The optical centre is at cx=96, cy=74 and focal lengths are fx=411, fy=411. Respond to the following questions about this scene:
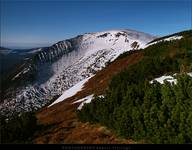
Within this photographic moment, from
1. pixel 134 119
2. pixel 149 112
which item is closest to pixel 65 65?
pixel 134 119

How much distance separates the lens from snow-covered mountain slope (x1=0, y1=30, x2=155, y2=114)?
118438mm

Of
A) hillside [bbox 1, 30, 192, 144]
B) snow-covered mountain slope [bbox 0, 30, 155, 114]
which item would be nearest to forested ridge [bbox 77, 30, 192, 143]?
hillside [bbox 1, 30, 192, 144]

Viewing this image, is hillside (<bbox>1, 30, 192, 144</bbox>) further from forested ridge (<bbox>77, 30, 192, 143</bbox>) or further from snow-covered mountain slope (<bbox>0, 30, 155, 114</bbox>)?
snow-covered mountain slope (<bbox>0, 30, 155, 114</bbox>)

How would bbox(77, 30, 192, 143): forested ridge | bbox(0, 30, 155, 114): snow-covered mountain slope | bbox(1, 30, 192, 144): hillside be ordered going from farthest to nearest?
bbox(0, 30, 155, 114): snow-covered mountain slope, bbox(1, 30, 192, 144): hillside, bbox(77, 30, 192, 143): forested ridge

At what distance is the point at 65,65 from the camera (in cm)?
15550

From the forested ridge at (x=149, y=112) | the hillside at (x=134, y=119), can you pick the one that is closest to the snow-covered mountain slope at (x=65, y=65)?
the hillside at (x=134, y=119)

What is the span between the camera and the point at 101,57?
144 metres

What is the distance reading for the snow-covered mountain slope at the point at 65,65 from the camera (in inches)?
4663

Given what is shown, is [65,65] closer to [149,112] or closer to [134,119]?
[134,119]

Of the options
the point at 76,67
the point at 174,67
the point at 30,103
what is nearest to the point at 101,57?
the point at 76,67

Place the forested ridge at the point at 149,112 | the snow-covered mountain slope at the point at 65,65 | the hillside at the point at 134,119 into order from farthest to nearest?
the snow-covered mountain slope at the point at 65,65, the hillside at the point at 134,119, the forested ridge at the point at 149,112

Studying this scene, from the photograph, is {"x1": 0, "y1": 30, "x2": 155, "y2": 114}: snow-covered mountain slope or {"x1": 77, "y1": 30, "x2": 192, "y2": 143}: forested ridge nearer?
{"x1": 77, "y1": 30, "x2": 192, "y2": 143}: forested ridge

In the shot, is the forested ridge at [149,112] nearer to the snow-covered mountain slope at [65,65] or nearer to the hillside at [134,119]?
the hillside at [134,119]
